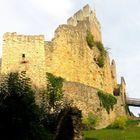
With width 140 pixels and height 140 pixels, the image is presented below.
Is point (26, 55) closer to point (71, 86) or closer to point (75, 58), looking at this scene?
point (71, 86)

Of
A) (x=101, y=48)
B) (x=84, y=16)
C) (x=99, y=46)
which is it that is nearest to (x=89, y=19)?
(x=84, y=16)

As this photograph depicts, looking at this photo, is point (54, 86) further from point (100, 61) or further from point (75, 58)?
point (100, 61)

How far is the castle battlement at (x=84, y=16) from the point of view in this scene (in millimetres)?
60938

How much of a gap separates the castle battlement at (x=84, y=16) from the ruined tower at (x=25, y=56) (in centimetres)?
1539

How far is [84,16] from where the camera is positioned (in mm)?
60625

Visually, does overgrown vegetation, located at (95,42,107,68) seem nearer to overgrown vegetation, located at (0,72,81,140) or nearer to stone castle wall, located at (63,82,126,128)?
stone castle wall, located at (63,82,126,128)

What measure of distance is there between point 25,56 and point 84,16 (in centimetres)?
1703

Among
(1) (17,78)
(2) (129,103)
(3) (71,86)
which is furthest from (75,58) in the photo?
(1) (17,78)

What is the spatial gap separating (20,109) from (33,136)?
1.10 meters

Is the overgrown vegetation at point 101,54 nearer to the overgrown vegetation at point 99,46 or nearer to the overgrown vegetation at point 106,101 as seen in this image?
the overgrown vegetation at point 99,46

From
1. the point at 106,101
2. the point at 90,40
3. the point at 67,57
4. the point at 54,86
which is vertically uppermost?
the point at 90,40

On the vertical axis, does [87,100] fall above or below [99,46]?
below

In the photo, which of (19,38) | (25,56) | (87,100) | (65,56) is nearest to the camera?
(25,56)

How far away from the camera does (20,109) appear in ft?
71.6
